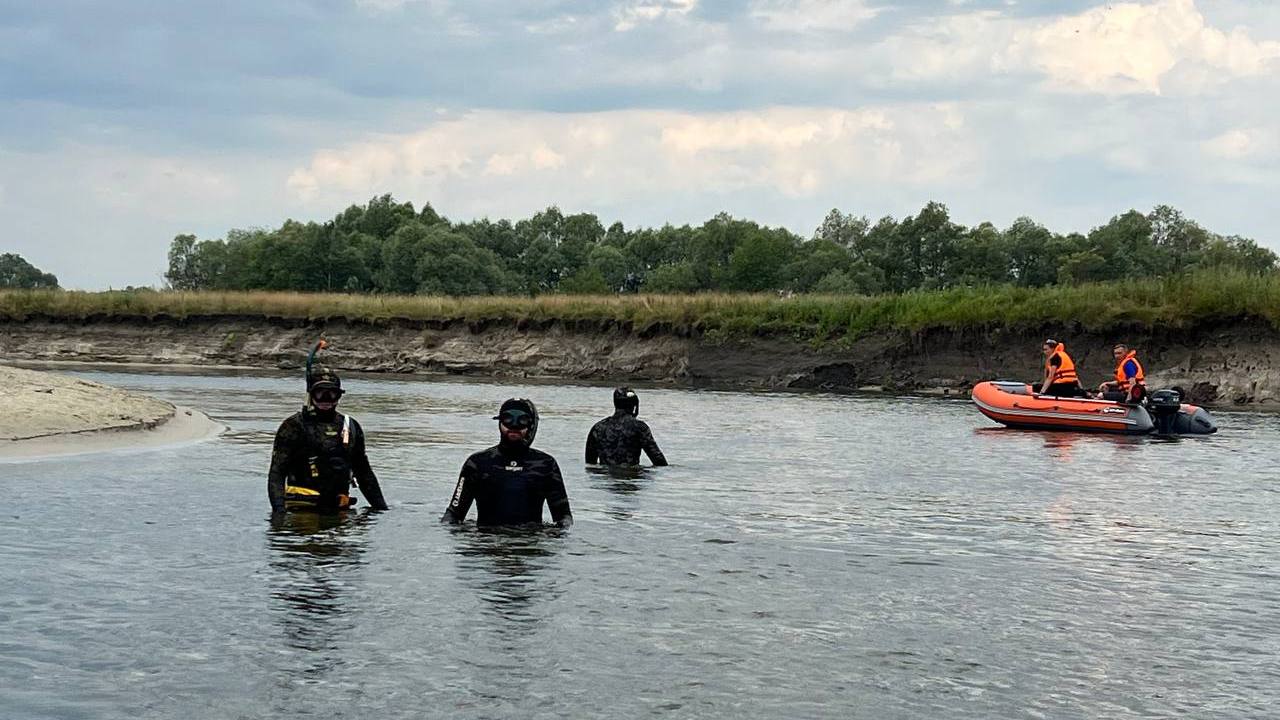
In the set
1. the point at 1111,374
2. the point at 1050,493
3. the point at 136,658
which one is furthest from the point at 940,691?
the point at 1111,374

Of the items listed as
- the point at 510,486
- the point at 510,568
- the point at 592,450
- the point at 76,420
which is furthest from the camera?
the point at 76,420

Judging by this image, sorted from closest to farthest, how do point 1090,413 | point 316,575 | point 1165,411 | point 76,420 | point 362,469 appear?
point 316,575 → point 362,469 → point 76,420 → point 1165,411 → point 1090,413

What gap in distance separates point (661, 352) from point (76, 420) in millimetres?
36907

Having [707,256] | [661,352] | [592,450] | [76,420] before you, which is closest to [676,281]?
[707,256]

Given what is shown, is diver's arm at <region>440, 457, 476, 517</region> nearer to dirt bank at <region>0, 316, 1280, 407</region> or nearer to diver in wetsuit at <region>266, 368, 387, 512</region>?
diver in wetsuit at <region>266, 368, 387, 512</region>

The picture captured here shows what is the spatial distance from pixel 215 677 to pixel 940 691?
416 centimetres

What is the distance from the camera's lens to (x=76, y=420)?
21.8m

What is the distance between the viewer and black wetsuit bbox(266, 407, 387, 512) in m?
12.5

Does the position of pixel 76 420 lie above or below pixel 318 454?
below

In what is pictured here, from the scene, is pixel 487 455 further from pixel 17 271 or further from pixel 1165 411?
pixel 17 271

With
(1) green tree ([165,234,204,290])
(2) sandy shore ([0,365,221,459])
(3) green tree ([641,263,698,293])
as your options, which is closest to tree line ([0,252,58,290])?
(1) green tree ([165,234,204,290])

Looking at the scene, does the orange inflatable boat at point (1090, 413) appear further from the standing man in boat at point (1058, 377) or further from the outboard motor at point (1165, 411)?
the standing man in boat at point (1058, 377)

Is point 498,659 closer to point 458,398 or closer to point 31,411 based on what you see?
point 31,411

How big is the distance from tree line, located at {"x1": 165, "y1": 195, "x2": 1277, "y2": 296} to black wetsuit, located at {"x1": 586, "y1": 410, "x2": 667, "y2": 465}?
6616 cm
